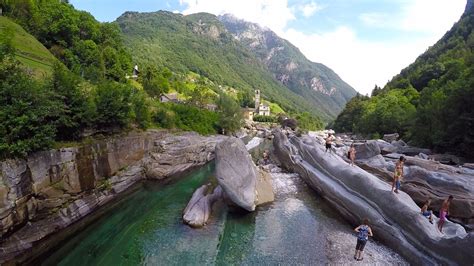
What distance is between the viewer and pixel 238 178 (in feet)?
71.4

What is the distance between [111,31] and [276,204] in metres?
55.7

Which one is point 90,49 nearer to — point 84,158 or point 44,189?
point 84,158

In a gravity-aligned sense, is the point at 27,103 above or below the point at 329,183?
above

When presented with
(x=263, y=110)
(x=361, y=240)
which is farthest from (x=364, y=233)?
(x=263, y=110)

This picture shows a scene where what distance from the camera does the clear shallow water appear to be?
1523 centimetres

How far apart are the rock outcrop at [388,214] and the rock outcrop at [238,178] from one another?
5917 mm

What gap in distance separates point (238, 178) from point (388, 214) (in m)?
10.4

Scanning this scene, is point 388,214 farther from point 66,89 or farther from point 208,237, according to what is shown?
point 66,89

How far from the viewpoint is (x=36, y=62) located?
34688mm

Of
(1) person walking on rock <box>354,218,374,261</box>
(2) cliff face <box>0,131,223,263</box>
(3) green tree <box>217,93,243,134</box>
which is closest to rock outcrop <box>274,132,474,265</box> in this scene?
(1) person walking on rock <box>354,218,374,261</box>

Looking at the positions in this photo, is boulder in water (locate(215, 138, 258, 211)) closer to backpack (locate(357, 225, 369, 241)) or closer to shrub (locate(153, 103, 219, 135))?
backpack (locate(357, 225, 369, 241))

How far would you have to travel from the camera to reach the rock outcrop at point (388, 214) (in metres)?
13.4

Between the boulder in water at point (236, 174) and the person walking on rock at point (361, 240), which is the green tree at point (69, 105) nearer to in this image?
the boulder in water at point (236, 174)

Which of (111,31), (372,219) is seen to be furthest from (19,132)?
(111,31)
